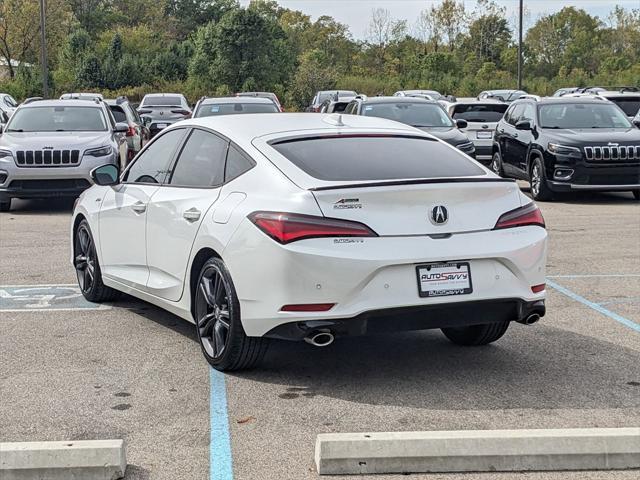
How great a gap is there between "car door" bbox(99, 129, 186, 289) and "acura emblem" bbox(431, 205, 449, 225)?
7.49 feet

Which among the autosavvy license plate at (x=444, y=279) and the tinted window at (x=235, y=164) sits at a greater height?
the tinted window at (x=235, y=164)

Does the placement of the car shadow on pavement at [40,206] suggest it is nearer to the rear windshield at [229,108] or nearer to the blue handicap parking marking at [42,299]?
the rear windshield at [229,108]

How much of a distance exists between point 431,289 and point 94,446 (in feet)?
6.87

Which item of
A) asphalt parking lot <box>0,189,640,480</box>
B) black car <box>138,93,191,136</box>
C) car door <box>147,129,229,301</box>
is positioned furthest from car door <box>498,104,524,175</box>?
car door <box>147,129,229,301</box>

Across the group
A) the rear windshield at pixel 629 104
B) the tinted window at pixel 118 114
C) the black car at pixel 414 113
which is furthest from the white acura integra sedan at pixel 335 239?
the rear windshield at pixel 629 104

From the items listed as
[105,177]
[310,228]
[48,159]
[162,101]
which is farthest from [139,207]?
[162,101]

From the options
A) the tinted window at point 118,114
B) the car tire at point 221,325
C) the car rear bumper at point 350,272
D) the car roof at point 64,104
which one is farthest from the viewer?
the tinted window at point 118,114

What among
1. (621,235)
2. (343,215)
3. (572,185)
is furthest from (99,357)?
(572,185)

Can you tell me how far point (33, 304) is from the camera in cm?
841

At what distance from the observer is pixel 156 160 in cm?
759

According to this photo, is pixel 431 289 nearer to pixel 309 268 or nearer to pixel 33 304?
pixel 309 268

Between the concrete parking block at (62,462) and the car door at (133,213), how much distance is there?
114 inches

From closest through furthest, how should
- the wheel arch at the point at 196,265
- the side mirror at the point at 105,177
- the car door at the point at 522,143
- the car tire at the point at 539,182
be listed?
the wheel arch at the point at 196,265 < the side mirror at the point at 105,177 < the car tire at the point at 539,182 < the car door at the point at 522,143

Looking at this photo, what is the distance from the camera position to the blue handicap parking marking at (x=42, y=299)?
8289mm
